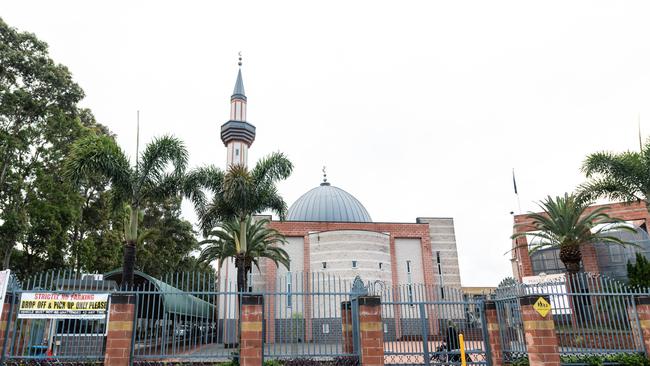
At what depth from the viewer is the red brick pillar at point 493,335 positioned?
14.9 metres

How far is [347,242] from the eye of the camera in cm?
3578

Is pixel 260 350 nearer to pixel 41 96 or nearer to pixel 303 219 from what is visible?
pixel 41 96

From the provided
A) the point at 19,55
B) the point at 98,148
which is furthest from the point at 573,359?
the point at 19,55

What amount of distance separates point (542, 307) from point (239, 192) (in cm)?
1244

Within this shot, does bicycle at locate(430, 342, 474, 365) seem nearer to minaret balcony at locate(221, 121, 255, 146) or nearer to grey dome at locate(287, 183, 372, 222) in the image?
grey dome at locate(287, 183, 372, 222)

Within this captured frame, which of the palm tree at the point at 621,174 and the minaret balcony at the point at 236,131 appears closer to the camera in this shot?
the palm tree at the point at 621,174

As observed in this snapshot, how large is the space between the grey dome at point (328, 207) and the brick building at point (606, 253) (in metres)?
14.5

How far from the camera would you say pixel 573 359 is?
1467cm

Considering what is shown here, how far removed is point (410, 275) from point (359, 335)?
2616 centimetres

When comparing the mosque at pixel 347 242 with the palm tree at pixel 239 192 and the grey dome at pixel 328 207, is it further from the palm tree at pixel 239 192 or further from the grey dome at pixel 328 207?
the palm tree at pixel 239 192

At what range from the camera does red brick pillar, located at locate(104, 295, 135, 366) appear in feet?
41.1

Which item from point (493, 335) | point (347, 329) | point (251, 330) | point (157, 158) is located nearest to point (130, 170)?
point (157, 158)

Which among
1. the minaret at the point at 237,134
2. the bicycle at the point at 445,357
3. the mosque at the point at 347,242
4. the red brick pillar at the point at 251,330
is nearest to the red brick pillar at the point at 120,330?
the red brick pillar at the point at 251,330

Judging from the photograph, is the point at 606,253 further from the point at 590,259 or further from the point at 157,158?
the point at 157,158
